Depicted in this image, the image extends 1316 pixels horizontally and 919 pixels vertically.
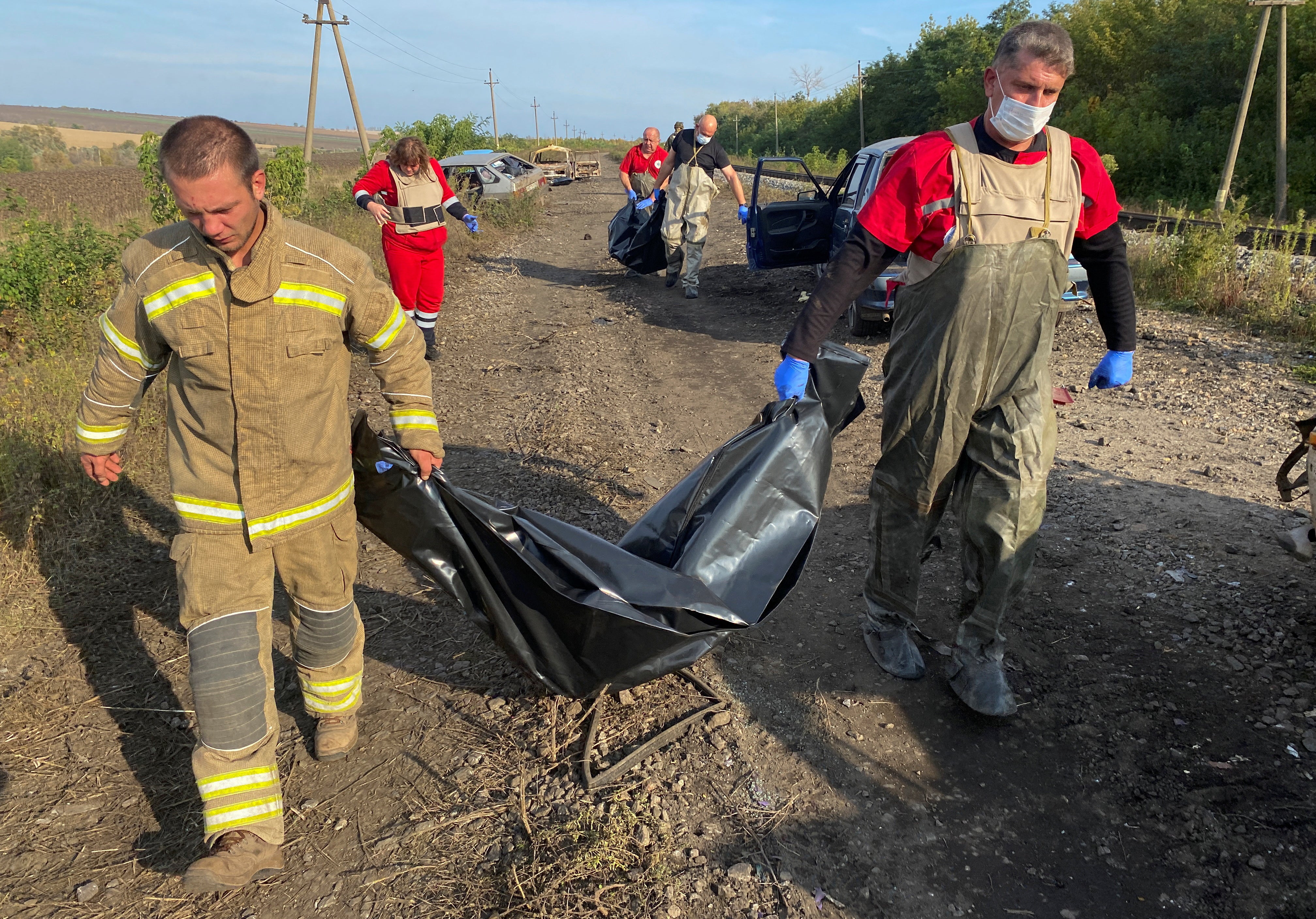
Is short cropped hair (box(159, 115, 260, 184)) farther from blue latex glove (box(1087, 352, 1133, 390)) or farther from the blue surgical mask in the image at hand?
blue latex glove (box(1087, 352, 1133, 390))

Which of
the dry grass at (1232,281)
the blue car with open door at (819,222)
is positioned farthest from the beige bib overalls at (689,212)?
the dry grass at (1232,281)

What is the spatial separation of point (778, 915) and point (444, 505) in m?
1.50

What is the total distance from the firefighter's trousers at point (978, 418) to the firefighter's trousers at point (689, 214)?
24.1 ft

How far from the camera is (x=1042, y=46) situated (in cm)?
246

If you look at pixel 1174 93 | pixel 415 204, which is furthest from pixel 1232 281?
pixel 1174 93

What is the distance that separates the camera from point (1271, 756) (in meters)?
2.52

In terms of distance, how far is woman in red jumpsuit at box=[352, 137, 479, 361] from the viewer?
21.5 ft

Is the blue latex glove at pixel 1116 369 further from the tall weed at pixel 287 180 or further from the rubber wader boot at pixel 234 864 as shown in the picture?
the tall weed at pixel 287 180

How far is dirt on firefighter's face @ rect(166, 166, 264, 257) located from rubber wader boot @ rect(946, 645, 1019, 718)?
8.38 ft

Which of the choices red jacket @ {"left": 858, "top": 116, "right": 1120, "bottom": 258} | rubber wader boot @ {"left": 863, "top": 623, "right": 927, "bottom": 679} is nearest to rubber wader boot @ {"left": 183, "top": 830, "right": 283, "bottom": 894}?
rubber wader boot @ {"left": 863, "top": 623, "right": 927, "bottom": 679}

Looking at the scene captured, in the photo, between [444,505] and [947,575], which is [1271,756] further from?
[444,505]

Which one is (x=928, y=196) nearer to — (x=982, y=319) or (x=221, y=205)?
(x=982, y=319)

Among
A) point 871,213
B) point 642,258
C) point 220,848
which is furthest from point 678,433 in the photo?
point 642,258

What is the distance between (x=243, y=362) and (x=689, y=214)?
8.31m
